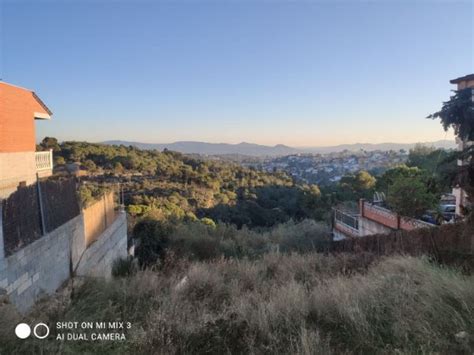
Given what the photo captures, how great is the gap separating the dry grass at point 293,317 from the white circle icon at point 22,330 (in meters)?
0.08

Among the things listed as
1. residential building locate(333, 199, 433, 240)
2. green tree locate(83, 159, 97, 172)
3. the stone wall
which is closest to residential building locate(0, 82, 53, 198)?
the stone wall

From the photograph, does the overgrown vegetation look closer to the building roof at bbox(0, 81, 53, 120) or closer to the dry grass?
the building roof at bbox(0, 81, 53, 120)

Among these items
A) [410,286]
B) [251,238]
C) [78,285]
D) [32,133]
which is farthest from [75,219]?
[251,238]

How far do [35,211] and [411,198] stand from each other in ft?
36.7

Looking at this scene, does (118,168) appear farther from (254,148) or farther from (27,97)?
(254,148)

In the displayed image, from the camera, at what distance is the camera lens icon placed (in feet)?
9.78

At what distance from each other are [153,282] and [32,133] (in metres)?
13.2

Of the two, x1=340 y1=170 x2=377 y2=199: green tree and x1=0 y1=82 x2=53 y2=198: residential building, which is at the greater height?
x1=0 y1=82 x2=53 y2=198: residential building

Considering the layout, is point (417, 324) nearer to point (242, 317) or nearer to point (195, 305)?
point (242, 317)

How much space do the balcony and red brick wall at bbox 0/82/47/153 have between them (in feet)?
1.82

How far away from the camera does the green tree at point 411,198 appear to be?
481 inches

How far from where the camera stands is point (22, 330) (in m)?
3.02

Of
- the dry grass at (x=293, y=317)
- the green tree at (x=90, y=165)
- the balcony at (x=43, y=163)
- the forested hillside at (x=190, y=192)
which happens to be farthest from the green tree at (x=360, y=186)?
the dry grass at (x=293, y=317)

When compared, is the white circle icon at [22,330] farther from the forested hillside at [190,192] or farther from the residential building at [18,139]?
the forested hillside at [190,192]
